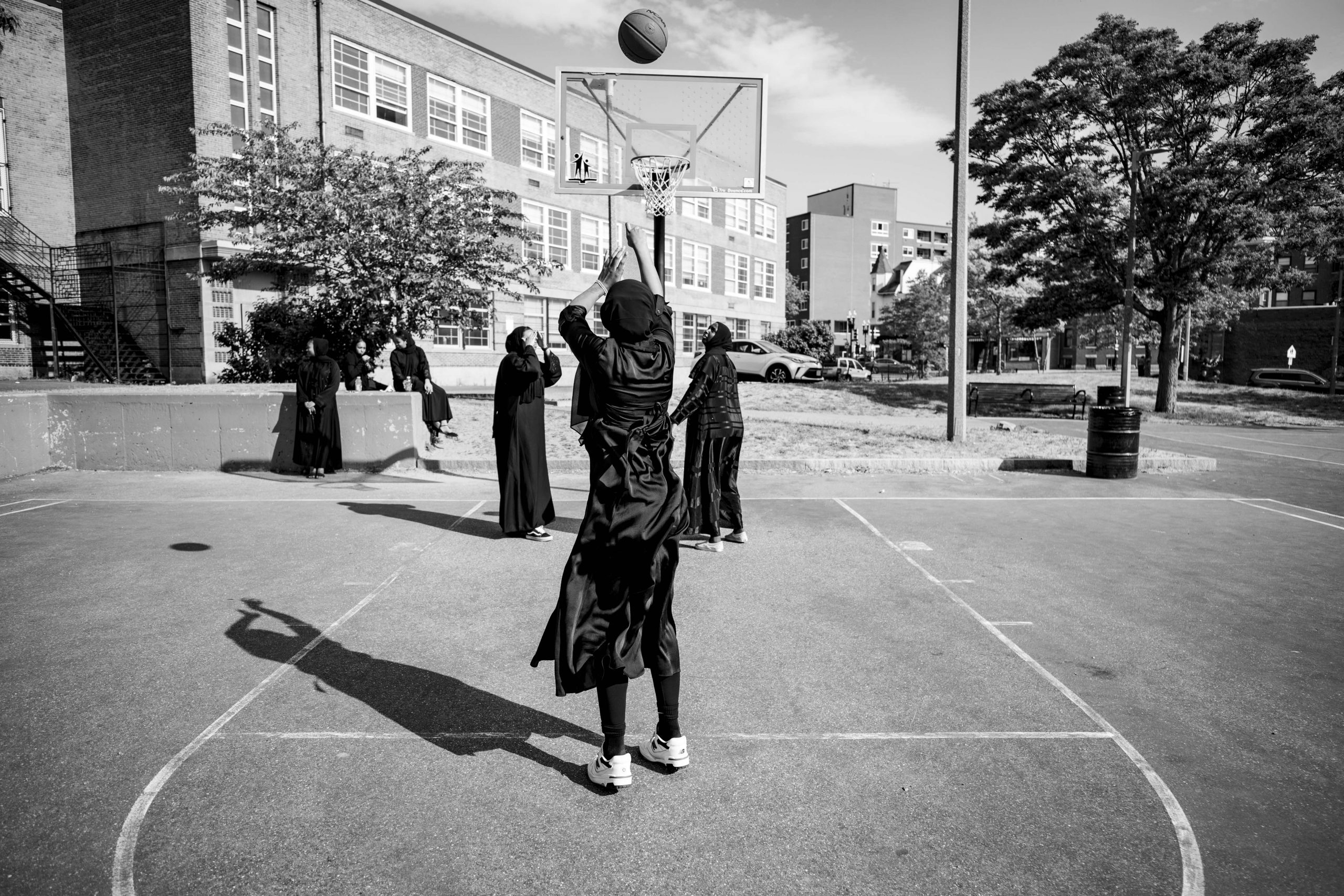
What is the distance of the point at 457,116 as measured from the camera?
30422mm

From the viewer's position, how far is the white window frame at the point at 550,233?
3319 centimetres

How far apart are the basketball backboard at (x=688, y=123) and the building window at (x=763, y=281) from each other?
1470 inches

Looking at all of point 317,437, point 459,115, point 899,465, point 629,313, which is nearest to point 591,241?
point 459,115

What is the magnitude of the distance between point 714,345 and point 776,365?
71.0 ft

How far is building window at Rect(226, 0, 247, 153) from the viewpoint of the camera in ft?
76.7

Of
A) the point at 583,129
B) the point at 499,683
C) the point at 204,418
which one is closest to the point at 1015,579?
the point at 499,683

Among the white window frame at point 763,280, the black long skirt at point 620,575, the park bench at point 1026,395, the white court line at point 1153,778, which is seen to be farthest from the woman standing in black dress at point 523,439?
the white window frame at point 763,280

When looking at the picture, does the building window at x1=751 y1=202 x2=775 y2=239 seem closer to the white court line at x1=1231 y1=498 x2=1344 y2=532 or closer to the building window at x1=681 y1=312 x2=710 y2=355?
the building window at x1=681 y1=312 x2=710 y2=355

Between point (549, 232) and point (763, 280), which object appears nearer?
point (549, 232)

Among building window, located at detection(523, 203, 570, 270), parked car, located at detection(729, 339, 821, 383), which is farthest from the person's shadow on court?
building window, located at detection(523, 203, 570, 270)

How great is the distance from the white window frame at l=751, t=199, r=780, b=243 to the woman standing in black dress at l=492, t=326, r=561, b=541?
42.1 meters

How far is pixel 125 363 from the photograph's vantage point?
22859 mm

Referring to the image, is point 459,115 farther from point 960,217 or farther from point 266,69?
point 960,217

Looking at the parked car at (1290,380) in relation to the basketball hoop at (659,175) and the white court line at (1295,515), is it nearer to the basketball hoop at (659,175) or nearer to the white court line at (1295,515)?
the white court line at (1295,515)
